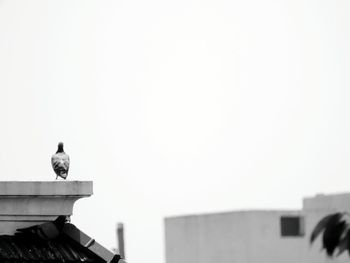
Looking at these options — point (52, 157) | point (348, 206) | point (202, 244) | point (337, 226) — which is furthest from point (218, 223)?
point (337, 226)

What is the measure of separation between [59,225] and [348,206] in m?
50.6

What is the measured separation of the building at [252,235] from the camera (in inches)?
2442

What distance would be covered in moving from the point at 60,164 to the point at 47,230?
6.31ft

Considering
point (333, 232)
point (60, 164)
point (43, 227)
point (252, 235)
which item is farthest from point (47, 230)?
point (252, 235)

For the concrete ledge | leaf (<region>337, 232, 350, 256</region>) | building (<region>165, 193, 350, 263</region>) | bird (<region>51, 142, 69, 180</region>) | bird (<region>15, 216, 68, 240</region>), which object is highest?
building (<region>165, 193, 350, 263</region>)

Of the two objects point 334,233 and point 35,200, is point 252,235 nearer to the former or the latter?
point 35,200

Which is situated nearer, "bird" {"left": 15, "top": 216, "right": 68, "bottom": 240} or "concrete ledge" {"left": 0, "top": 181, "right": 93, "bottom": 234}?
"concrete ledge" {"left": 0, "top": 181, "right": 93, "bottom": 234}

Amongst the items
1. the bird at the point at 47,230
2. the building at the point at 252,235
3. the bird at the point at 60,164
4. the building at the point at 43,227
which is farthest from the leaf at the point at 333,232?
the building at the point at 252,235

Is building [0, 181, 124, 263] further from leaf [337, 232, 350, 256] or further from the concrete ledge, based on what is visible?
leaf [337, 232, 350, 256]

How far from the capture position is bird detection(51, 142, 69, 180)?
55.1ft

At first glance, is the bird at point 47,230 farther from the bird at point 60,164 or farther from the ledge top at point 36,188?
the bird at point 60,164

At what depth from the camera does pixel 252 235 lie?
203ft

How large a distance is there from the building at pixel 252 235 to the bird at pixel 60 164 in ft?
148

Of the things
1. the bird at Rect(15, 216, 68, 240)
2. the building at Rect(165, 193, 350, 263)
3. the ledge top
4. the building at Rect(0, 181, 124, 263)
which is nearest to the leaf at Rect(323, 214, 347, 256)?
the building at Rect(0, 181, 124, 263)
